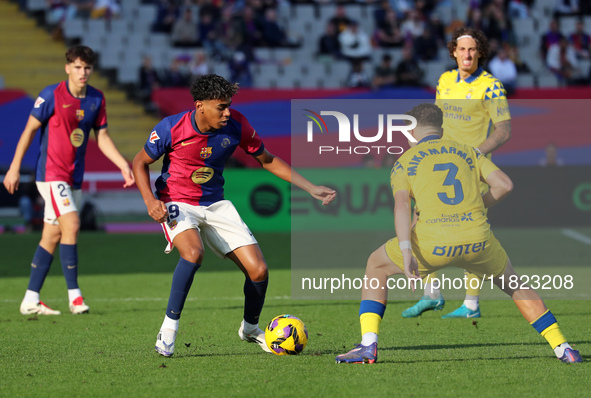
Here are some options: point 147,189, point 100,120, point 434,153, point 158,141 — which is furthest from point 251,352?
point 100,120

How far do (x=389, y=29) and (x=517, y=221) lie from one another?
332 inches

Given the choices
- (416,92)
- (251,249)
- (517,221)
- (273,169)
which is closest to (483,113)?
(273,169)

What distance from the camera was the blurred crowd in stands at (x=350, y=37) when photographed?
1953 cm

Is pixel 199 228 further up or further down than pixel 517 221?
further up

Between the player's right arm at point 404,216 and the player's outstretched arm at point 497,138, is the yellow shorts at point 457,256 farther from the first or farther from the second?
the player's outstretched arm at point 497,138

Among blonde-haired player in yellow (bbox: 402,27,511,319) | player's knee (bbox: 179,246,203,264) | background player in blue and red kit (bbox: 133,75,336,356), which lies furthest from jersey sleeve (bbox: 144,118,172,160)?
blonde-haired player in yellow (bbox: 402,27,511,319)

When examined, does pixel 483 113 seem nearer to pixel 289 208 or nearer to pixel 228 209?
pixel 228 209

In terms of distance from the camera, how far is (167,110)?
723 inches

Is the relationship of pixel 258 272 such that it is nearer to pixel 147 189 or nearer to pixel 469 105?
pixel 147 189

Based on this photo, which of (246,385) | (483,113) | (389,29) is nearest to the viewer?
(246,385)

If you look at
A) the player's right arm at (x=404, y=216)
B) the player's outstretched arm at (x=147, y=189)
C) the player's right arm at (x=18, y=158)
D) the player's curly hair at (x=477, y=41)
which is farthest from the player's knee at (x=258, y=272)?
the player's curly hair at (x=477, y=41)

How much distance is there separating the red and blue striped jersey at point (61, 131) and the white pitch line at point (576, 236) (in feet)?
29.1

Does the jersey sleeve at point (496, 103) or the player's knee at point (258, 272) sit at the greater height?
the jersey sleeve at point (496, 103)

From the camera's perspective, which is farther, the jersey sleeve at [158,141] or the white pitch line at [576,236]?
the white pitch line at [576,236]
